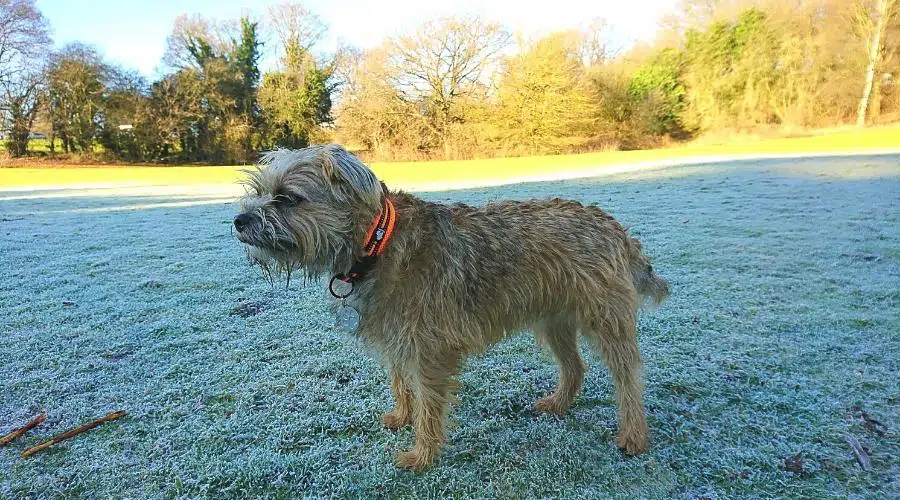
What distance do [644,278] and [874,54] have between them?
50.1 meters

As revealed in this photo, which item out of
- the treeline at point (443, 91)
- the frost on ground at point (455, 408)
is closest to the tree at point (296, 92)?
the treeline at point (443, 91)

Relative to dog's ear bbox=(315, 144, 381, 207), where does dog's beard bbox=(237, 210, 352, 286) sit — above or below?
below

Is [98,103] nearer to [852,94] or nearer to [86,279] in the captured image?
[86,279]

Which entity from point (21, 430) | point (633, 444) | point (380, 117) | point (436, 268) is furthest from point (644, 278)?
point (380, 117)

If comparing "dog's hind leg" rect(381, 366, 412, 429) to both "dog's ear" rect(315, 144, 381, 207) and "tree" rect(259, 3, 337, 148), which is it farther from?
"tree" rect(259, 3, 337, 148)

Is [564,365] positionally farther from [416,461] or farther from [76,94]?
[76,94]

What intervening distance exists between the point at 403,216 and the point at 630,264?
152 centimetres

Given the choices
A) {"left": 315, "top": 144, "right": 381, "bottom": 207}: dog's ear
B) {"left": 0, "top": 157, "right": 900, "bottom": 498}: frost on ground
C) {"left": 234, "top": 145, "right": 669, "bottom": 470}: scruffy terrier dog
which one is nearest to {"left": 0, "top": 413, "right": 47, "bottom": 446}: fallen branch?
{"left": 0, "top": 157, "right": 900, "bottom": 498}: frost on ground

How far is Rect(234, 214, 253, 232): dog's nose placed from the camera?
2.33 m

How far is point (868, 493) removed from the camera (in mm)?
2453

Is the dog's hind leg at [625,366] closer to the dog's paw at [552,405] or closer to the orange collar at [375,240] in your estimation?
the dog's paw at [552,405]

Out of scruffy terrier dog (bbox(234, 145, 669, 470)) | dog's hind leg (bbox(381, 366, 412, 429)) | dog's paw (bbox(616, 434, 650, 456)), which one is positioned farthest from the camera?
dog's hind leg (bbox(381, 366, 412, 429))

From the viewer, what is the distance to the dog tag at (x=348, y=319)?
2576 millimetres

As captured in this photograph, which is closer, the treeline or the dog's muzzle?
the dog's muzzle
